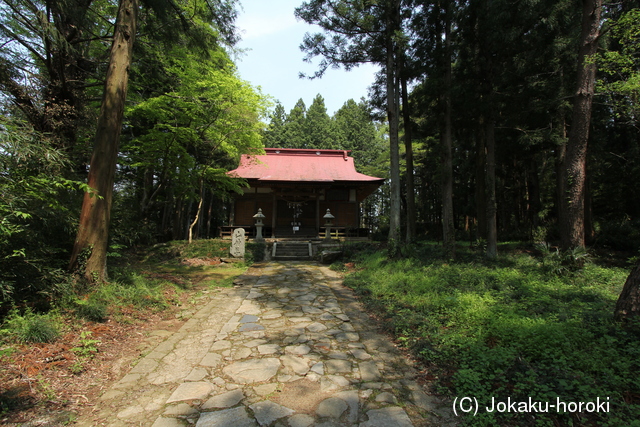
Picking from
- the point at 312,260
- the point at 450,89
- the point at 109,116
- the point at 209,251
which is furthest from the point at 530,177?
the point at 109,116

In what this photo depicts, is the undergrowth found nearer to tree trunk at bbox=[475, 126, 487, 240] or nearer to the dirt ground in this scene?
the dirt ground

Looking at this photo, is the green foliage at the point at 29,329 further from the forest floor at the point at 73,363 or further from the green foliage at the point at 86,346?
the green foliage at the point at 86,346

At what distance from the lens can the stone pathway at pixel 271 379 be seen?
2.22 metres

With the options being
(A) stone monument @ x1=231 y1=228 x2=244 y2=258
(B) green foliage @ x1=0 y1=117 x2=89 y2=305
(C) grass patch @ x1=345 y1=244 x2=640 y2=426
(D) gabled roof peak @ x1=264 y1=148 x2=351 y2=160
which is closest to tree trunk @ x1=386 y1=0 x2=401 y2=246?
(C) grass patch @ x1=345 y1=244 x2=640 y2=426

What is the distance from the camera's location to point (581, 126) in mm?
6566

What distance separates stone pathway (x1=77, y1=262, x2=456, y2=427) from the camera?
2.22m

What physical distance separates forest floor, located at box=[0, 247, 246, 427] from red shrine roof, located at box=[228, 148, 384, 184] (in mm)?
11269

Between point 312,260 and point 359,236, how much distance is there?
469 centimetres

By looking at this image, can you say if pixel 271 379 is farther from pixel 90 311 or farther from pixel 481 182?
pixel 481 182

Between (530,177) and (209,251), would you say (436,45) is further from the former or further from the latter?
(530,177)

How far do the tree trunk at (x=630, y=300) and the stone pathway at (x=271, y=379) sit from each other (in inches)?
95.3

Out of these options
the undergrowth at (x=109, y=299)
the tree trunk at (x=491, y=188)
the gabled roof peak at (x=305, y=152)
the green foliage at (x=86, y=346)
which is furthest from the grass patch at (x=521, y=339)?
the gabled roof peak at (x=305, y=152)

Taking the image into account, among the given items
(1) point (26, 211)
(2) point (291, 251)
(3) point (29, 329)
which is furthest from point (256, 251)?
(3) point (29, 329)

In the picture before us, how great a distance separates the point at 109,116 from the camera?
15.5 feet
